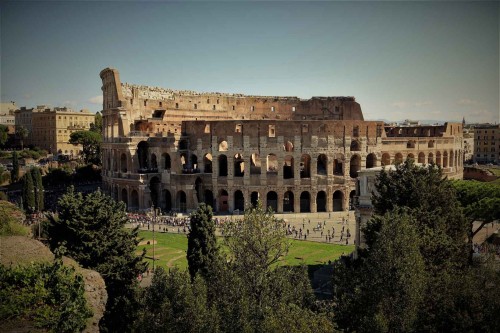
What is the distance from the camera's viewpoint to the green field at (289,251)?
3114cm

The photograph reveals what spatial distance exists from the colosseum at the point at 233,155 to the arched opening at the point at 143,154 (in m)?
0.12

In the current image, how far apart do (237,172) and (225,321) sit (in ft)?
136

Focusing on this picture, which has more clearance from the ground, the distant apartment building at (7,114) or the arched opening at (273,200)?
the distant apartment building at (7,114)

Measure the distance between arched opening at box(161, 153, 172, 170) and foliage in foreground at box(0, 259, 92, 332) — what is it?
3918cm

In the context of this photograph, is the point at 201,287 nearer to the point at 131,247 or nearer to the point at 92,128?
the point at 131,247

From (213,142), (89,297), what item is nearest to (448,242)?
(89,297)

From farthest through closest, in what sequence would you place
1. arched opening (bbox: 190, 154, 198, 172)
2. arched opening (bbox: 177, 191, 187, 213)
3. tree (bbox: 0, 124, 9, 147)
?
tree (bbox: 0, 124, 9, 147) → arched opening (bbox: 190, 154, 198, 172) → arched opening (bbox: 177, 191, 187, 213)

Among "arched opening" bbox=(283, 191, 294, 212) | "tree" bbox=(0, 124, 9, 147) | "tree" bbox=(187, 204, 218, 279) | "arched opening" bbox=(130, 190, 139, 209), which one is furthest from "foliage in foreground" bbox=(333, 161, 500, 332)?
"tree" bbox=(0, 124, 9, 147)

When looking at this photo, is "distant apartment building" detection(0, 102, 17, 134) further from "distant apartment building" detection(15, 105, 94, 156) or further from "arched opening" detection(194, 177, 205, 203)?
"arched opening" detection(194, 177, 205, 203)

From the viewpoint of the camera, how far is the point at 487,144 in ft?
304

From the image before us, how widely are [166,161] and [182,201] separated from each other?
5.39m

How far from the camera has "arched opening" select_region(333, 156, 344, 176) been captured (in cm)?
5126

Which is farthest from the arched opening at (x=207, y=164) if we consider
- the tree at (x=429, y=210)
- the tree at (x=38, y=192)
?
the tree at (x=429, y=210)

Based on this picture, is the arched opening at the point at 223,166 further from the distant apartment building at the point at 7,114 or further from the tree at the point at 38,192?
the distant apartment building at the point at 7,114
